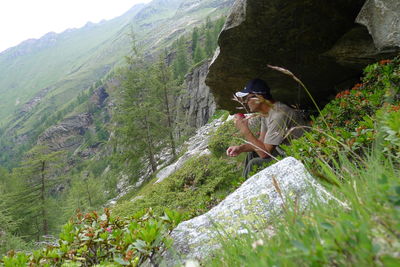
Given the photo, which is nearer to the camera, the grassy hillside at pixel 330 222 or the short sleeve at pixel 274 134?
the grassy hillside at pixel 330 222

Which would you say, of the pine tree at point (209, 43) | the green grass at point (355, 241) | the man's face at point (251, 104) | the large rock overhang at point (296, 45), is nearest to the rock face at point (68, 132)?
the pine tree at point (209, 43)

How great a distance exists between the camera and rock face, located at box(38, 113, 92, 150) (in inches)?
4966

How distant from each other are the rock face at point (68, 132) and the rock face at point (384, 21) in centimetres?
13462

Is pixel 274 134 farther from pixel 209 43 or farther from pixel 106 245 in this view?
pixel 209 43

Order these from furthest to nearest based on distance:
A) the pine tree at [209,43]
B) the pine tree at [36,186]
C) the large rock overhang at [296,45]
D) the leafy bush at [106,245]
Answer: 1. the pine tree at [209,43]
2. the pine tree at [36,186]
3. the large rock overhang at [296,45]
4. the leafy bush at [106,245]

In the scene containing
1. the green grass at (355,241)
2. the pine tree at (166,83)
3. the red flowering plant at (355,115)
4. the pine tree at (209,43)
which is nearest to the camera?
the green grass at (355,241)

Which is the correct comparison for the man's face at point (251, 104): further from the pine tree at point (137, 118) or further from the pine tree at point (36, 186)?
the pine tree at point (36, 186)

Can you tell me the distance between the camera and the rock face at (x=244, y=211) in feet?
6.78

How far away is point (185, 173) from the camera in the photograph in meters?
10.8

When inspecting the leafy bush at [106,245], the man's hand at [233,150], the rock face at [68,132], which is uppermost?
Answer: the leafy bush at [106,245]

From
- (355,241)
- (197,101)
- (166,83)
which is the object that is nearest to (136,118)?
(166,83)

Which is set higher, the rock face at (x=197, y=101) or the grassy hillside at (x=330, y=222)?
the grassy hillside at (x=330, y=222)

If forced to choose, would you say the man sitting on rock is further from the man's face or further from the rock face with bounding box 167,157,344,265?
the rock face with bounding box 167,157,344,265

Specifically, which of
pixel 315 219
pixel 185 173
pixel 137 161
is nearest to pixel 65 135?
pixel 137 161
